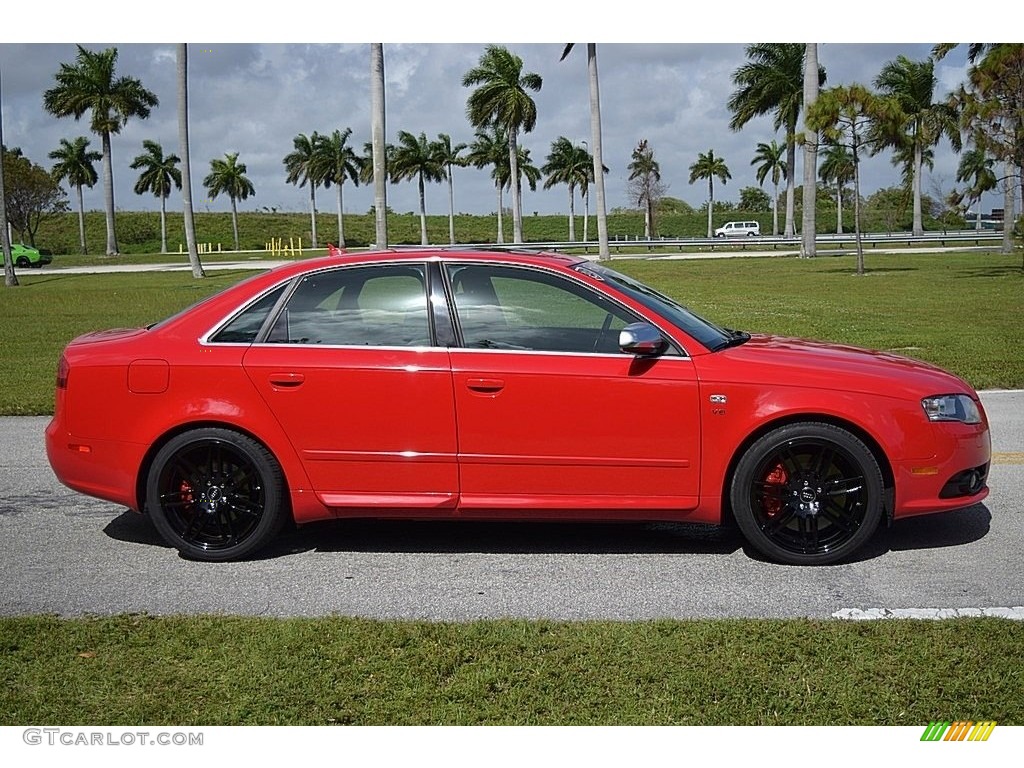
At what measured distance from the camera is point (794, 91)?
5725cm

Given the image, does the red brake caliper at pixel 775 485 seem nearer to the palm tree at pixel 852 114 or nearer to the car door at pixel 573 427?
the car door at pixel 573 427

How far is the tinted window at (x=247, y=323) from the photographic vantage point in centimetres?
563

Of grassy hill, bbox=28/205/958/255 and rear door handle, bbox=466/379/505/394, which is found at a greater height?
grassy hill, bbox=28/205/958/255

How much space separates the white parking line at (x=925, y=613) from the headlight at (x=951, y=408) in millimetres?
1047

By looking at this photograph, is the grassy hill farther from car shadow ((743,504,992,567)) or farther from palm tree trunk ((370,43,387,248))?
car shadow ((743,504,992,567))

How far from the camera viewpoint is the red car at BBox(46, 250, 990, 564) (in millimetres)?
5324

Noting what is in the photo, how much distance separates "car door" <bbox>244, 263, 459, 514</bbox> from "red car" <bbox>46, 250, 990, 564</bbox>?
0.01 meters

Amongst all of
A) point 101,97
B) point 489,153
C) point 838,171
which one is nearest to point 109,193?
point 101,97

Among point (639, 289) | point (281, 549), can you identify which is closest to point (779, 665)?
point (639, 289)

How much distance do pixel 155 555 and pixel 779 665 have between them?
336cm

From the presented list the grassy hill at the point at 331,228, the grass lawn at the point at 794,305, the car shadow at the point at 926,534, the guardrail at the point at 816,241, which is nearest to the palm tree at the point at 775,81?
the guardrail at the point at 816,241

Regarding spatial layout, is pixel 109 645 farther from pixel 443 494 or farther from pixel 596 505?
pixel 596 505

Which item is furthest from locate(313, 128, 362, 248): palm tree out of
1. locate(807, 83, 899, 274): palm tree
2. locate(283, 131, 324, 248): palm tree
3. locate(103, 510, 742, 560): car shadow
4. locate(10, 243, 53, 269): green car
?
locate(103, 510, 742, 560): car shadow

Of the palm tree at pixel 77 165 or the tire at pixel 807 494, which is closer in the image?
the tire at pixel 807 494
